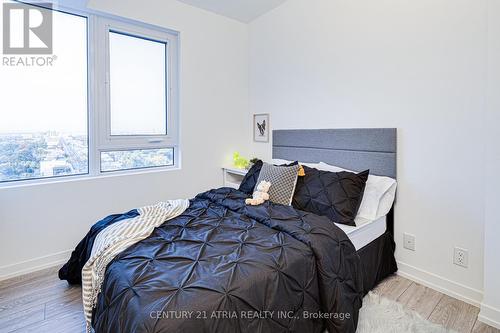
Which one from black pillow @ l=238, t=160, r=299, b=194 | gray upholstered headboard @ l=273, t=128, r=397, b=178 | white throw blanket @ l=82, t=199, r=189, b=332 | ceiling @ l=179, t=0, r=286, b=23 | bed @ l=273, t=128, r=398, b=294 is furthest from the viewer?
ceiling @ l=179, t=0, r=286, b=23

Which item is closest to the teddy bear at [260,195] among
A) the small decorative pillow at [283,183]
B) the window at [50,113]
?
the small decorative pillow at [283,183]

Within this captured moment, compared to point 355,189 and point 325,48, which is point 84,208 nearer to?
point 355,189

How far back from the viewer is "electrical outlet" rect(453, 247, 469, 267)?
6.61 ft

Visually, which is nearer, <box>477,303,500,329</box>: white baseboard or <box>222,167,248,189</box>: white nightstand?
<box>477,303,500,329</box>: white baseboard

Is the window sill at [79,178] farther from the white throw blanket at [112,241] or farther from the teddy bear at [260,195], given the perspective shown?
the teddy bear at [260,195]

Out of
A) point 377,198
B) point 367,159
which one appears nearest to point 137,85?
point 367,159

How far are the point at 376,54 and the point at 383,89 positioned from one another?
1.03 ft

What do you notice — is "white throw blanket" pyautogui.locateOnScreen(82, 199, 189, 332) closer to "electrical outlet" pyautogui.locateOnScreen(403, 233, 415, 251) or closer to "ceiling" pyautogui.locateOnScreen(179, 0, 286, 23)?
"electrical outlet" pyautogui.locateOnScreen(403, 233, 415, 251)

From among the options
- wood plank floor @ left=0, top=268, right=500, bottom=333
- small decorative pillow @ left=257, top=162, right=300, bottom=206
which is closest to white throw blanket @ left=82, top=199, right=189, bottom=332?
wood plank floor @ left=0, top=268, right=500, bottom=333

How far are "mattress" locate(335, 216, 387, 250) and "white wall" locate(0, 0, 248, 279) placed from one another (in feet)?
→ 6.42

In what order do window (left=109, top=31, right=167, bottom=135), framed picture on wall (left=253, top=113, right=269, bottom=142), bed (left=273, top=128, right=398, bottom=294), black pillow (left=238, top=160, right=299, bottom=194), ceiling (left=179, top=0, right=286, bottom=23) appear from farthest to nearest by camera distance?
1. framed picture on wall (left=253, top=113, right=269, bottom=142)
2. ceiling (left=179, top=0, right=286, bottom=23)
3. window (left=109, top=31, right=167, bottom=135)
4. black pillow (left=238, top=160, right=299, bottom=194)
5. bed (left=273, top=128, right=398, bottom=294)

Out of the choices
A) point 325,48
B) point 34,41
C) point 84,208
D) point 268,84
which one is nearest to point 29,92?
point 34,41

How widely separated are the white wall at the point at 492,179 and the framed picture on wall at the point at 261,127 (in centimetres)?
221

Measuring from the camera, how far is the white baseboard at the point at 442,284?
1.97 metres
